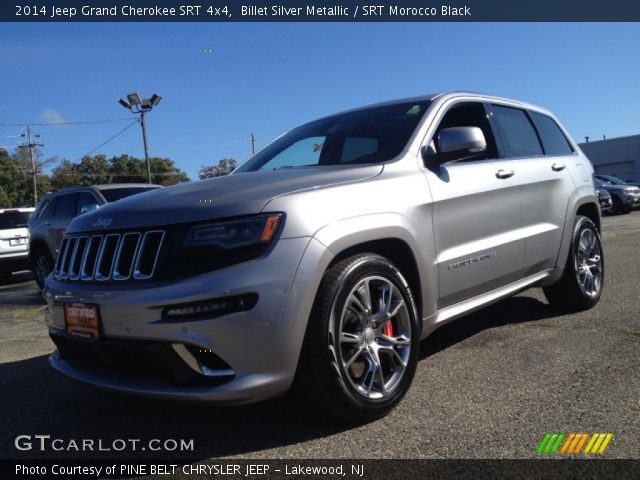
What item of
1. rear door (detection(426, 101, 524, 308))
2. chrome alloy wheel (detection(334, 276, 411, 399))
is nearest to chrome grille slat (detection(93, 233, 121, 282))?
chrome alloy wheel (detection(334, 276, 411, 399))

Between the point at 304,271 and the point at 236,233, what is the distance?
347 millimetres

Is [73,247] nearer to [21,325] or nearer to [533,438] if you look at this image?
[533,438]

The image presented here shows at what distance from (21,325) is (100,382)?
429 cm

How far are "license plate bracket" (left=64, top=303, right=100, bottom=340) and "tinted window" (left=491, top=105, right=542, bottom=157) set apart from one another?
3028mm

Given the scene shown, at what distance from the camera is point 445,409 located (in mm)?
2986

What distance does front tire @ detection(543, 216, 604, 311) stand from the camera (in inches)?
189

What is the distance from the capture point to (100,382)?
270 cm

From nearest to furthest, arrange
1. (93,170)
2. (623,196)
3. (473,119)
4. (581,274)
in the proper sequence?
(473,119) → (581,274) → (623,196) → (93,170)

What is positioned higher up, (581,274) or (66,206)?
(66,206)

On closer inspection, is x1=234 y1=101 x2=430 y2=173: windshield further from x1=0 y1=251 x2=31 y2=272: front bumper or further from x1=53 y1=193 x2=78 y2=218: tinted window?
x1=0 y1=251 x2=31 y2=272: front bumper

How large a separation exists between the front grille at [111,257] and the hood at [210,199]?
60mm

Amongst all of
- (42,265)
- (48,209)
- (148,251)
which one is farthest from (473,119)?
(48,209)

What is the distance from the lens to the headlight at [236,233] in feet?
8.34

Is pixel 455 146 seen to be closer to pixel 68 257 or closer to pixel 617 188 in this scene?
pixel 68 257
